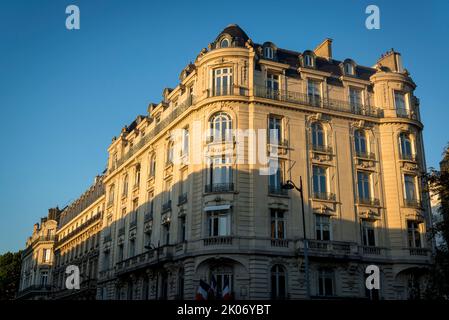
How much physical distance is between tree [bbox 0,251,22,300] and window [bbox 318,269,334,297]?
76.2 meters

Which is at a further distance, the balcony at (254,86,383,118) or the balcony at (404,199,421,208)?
the balcony at (404,199,421,208)

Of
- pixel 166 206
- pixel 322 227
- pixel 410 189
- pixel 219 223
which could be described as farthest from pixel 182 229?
pixel 410 189

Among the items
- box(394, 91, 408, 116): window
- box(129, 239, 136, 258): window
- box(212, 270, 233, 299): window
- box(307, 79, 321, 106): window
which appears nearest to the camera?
box(212, 270, 233, 299): window

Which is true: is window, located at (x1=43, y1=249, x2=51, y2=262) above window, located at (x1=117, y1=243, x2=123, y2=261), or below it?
above

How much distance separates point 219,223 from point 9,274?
76.9 meters

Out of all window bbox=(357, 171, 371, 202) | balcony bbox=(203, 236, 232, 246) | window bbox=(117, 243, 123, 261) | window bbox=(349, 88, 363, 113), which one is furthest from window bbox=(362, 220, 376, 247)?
window bbox=(117, 243, 123, 261)

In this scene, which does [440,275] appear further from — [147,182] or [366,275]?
[147,182]

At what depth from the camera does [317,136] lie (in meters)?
39.5

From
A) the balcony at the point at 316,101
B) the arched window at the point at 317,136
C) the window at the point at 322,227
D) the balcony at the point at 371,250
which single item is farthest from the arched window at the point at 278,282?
the balcony at the point at 316,101

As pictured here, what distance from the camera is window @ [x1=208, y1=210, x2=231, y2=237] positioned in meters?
34.8

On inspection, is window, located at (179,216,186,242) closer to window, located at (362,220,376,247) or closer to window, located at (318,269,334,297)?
window, located at (318,269,334,297)

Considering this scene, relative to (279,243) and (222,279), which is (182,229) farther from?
(279,243)
